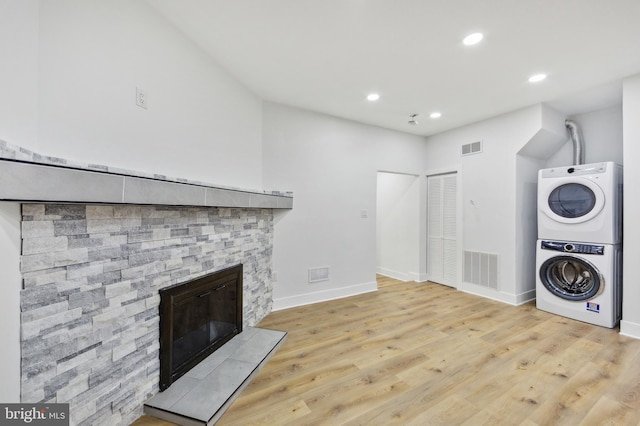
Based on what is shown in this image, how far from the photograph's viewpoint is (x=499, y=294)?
379cm

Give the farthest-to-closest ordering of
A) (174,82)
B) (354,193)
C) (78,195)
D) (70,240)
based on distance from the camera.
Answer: (354,193)
(174,82)
(70,240)
(78,195)

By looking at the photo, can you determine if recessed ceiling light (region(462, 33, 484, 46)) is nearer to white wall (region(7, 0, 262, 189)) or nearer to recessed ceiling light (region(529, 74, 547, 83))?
recessed ceiling light (region(529, 74, 547, 83))

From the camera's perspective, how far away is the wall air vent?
365 centimetres

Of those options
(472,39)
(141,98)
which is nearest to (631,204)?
(472,39)

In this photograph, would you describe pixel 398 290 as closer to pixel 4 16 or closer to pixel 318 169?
pixel 318 169

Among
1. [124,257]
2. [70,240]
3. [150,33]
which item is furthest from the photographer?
[150,33]

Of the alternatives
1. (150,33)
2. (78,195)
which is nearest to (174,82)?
(150,33)

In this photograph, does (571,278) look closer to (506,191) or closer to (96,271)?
(506,191)

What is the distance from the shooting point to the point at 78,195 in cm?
117

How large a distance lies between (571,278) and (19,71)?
16.5 ft

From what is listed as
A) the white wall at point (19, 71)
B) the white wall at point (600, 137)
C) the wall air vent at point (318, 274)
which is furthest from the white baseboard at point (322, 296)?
the white wall at point (600, 137)

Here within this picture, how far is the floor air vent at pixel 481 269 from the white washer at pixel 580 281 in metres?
0.50

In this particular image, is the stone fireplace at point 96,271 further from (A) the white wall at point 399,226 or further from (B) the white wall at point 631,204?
(B) the white wall at point 631,204

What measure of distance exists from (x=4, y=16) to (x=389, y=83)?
2.73m
